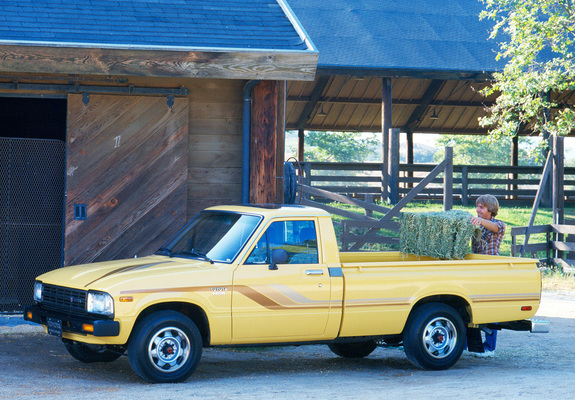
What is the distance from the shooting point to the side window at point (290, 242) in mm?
7902

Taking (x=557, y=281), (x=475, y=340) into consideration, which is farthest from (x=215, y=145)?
(x=557, y=281)

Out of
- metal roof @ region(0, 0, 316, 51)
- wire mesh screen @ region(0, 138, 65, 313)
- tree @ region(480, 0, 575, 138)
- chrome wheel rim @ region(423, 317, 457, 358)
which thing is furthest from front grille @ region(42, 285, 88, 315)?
tree @ region(480, 0, 575, 138)

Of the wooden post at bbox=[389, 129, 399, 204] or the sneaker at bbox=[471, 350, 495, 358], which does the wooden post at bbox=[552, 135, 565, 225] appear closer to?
the wooden post at bbox=[389, 129, 399, 204]

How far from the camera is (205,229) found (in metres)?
8.36

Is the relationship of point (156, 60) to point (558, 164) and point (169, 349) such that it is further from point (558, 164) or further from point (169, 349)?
point (558, 164)

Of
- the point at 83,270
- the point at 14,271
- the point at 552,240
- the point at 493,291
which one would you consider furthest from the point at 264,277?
the point at 552,240

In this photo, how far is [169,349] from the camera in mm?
7383

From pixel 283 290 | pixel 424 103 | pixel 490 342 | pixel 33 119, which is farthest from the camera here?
pixel 424 103

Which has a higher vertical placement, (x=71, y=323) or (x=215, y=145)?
(x=215, y=145)

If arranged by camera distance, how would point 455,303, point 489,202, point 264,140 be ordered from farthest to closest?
point 264,140 < point 489,202 < point 455,303

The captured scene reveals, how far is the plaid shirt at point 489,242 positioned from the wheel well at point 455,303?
1167mm

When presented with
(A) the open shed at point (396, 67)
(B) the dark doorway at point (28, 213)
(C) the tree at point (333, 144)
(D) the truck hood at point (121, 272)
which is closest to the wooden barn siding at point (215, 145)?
(B) the dark doorway at point (28, 213)

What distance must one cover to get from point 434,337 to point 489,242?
1.76 metres

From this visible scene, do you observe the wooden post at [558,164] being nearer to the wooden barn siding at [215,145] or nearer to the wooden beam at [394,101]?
the wooden beam at [394,101]
